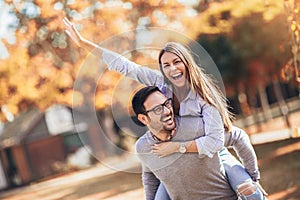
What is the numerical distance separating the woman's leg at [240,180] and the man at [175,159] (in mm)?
24

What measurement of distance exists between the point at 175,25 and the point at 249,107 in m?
8.49

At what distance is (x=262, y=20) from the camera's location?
30.8 ft

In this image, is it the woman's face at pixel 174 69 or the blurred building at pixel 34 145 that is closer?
the woman's face at pixel 174 69

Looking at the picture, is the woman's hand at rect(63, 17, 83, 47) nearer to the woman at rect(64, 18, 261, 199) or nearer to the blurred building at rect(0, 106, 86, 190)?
the woman at rect(64, 18, 261, 199)

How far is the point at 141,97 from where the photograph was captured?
1362 mm

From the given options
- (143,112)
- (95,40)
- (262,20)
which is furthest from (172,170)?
(262,20)

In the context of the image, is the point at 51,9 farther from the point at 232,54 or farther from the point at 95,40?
the point at 232,54

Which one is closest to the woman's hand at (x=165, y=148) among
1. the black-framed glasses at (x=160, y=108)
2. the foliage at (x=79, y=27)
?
the black-framed glasses at (x=160, y=108)

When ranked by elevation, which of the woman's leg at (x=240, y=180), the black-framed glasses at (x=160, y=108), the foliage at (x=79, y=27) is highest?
the foliage at (x=79, y=27)

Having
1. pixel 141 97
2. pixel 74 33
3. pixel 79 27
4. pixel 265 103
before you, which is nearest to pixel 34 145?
pixel 265 103

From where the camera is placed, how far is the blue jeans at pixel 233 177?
141 centimetres

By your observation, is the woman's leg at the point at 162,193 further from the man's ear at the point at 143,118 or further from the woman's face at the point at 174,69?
the woman's face at the point at 174,69

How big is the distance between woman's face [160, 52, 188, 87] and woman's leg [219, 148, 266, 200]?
0.86 ft

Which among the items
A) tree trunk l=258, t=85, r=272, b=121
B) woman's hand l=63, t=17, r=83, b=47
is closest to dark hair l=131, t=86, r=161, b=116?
woman's hand l=63, t=17, r=83, b=47
